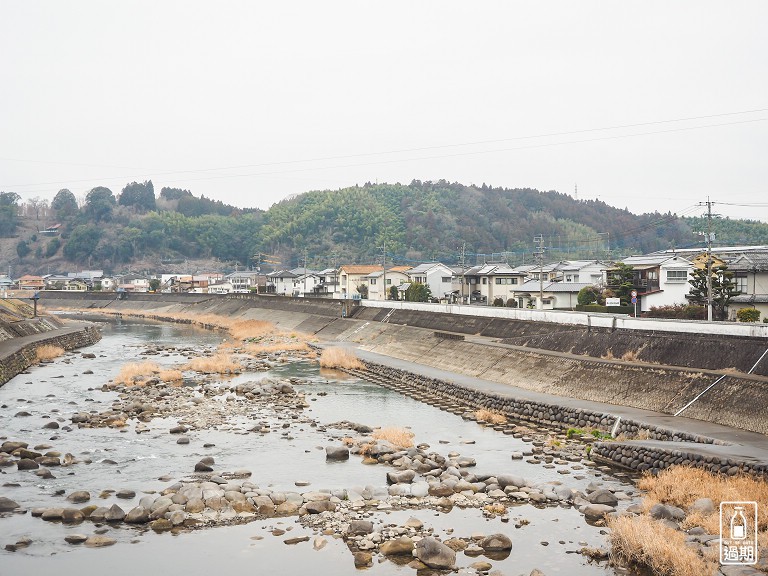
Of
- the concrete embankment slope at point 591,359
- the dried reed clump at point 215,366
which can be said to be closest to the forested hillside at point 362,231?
the concrete embankment slope at point 591,359

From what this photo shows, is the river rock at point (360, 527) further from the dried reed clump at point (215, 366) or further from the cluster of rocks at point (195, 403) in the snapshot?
the dried reed clump at point (215, 366)

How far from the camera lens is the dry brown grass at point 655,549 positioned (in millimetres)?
12820

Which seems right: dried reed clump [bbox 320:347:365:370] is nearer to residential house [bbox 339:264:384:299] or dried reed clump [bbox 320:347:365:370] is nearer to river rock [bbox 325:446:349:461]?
river rock [bbox 325:446:349:461]

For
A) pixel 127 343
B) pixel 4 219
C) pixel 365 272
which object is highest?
pixel 4 219

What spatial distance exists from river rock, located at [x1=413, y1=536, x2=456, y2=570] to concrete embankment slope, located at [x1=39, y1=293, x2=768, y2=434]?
1182cm

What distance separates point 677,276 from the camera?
46.1 meters

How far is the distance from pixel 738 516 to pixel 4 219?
708ft

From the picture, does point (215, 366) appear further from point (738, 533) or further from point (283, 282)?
point (283, 282)

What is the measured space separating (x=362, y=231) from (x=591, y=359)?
119625 millimetres

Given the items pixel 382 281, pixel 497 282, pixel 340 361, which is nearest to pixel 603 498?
pixel 340 361

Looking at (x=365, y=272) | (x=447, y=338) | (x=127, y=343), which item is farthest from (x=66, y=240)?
(x=447, y=338)

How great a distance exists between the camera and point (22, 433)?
81.8 ft

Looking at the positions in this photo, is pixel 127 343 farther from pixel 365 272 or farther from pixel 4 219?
pixel 4 219

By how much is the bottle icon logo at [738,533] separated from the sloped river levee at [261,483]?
2.29m
